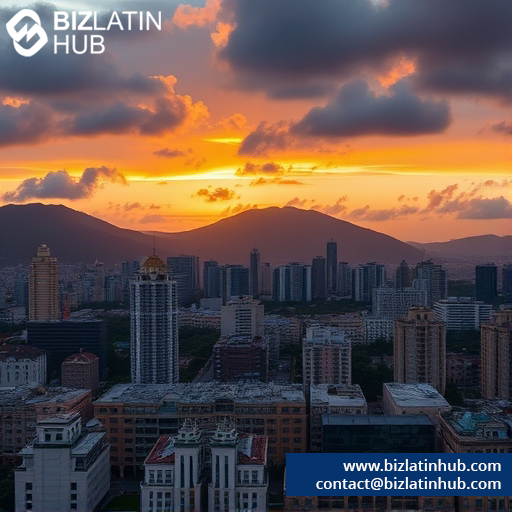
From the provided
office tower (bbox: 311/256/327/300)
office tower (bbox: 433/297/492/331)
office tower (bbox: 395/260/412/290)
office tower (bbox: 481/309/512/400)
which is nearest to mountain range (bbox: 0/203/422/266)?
office tower (bbox: 311/256/327/300)

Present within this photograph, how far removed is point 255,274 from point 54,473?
20.2 m

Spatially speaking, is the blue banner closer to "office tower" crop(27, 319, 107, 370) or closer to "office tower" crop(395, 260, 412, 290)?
Result: "office tower" crop(27, 319, 107, 370)

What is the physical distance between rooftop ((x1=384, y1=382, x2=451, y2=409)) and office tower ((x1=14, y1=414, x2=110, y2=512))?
3210 millimetres

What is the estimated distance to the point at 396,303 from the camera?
1822 cm

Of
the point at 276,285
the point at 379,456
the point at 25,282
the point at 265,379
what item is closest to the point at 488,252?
the point at 276,285

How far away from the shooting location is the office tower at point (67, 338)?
1238 cm

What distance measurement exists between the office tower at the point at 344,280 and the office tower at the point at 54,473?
20.0 m

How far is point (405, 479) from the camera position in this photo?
404cm

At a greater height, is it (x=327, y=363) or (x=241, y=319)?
(x=241, y=319)

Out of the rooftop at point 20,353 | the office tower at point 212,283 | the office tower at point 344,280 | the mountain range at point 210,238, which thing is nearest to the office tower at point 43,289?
the rooftop at point 20,353

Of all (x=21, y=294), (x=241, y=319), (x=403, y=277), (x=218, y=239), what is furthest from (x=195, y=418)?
(x=218, y=239)

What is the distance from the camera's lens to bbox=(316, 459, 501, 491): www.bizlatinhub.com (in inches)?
158

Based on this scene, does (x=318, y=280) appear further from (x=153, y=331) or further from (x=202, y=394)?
(x=202, y=394)

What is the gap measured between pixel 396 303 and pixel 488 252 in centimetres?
1011
